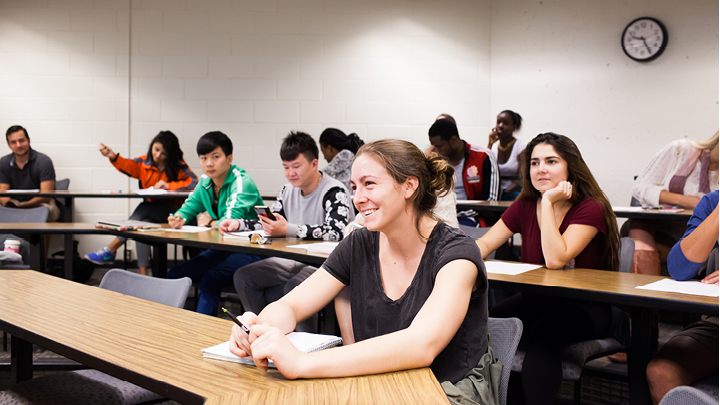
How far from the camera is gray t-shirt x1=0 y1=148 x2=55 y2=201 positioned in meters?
4.83

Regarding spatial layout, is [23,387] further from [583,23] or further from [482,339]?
[583,23]

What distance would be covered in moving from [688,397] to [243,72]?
4.97 meters

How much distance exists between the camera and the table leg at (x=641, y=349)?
146cm

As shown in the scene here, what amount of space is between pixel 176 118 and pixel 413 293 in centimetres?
464

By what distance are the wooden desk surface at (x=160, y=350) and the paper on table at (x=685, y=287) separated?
0.93 meters

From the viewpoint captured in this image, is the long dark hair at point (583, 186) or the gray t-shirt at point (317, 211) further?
the gray t-shirt at point (317, 211)

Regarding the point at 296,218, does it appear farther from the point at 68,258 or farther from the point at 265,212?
the point at 68,258

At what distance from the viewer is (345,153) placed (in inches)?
149

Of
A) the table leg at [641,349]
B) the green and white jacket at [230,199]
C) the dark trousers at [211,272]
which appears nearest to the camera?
the table leg at [641,349]

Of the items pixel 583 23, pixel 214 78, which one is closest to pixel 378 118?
pixel 214 78

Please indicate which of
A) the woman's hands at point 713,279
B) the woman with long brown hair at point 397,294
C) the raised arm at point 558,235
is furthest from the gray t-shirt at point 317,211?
the woman's hands at point 713,279

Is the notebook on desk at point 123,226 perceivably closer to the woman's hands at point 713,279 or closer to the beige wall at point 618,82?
the woman's hands at point 713,279

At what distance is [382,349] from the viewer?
0.91m

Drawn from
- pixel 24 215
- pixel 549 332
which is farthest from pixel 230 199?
pixel 549 332
